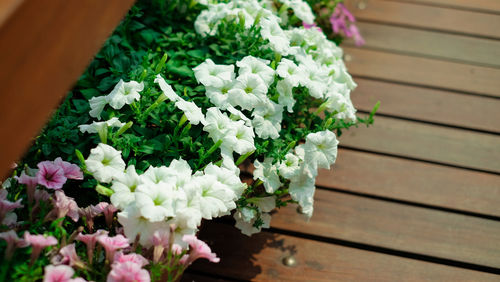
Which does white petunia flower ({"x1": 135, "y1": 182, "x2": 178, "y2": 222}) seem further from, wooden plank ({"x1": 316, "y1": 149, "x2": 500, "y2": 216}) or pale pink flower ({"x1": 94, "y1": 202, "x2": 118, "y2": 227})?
wooden plank ({"x1": 316, "y1": 149, "x2": 500, "y2": 216})

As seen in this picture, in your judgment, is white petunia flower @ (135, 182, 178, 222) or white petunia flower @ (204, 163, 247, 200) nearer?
white petunia flower @ (135, 182, 178, 222)

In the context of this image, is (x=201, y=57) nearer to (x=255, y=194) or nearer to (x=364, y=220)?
(x=255, y=194)

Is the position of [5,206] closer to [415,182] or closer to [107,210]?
[107,210]

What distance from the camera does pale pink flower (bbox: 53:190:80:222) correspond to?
1.25 meters

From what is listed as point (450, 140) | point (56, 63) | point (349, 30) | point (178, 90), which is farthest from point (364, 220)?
point (56, 63)

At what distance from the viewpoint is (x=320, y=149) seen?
1.60 meters

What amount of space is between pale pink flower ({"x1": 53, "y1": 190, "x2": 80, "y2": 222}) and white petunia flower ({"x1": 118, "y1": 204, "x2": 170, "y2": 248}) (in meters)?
0.14

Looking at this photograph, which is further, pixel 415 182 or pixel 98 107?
pixel 415 182

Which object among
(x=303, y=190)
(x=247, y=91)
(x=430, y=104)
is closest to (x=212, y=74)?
(x=247, y=91)

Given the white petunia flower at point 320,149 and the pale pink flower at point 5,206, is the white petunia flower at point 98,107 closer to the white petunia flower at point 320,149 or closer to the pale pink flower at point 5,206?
the pale pink flower at point 5,206

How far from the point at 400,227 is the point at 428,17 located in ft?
5.03

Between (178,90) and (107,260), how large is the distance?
26.8 inches

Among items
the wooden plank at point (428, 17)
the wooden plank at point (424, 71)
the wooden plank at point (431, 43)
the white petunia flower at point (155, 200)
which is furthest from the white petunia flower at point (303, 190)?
the wooden plank at point (428, 17)

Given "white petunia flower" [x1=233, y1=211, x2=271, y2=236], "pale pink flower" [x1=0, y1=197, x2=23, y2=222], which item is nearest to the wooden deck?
"white petunia flower" [x1=233, y1=211, x2=271, y2=236]
